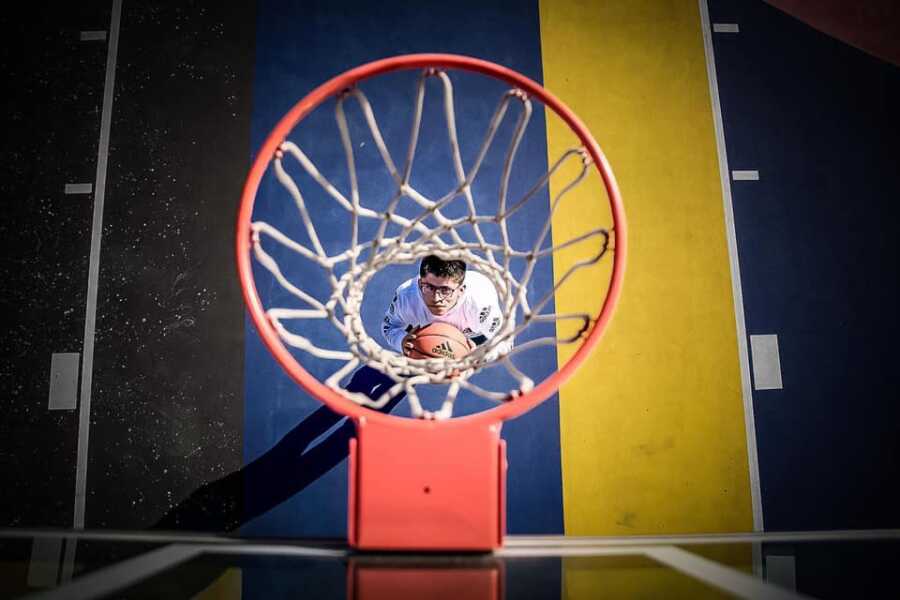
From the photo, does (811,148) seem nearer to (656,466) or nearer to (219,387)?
(656,466)

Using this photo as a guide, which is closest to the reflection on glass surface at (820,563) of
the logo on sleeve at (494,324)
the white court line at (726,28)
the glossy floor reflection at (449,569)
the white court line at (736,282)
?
the glossy floor reflection at (449,569)

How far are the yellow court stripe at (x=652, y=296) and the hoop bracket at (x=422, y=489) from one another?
0.90 meters

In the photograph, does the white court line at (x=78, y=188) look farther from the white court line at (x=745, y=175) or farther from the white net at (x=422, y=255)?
the white court line at (x=745, y=175)

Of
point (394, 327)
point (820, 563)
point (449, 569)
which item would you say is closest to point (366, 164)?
point (394, 327)

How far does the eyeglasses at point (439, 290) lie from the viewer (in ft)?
5.85

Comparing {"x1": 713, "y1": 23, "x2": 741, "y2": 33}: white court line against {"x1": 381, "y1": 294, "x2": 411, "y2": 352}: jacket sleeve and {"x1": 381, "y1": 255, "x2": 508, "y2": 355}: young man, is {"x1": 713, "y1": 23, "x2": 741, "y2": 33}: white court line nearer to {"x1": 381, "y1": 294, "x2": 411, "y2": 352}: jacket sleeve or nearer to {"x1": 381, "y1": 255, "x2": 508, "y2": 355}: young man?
{"x1": 381, "y1": 255, "x2": 508, "y2": 355}: young man

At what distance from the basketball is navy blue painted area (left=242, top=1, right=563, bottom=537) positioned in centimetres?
49

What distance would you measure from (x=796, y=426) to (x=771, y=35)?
1.64 meters

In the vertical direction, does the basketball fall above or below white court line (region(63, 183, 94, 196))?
below

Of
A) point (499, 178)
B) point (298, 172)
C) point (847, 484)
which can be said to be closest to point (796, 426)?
point (847, 484)

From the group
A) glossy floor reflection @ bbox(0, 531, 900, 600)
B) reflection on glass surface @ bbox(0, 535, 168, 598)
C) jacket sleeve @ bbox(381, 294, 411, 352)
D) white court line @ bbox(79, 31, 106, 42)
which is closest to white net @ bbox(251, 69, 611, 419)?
jacket sleeve @ bbox(381, 294, 411, 352)

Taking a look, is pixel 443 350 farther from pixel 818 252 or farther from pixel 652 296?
pixel 818 252

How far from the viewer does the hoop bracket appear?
4.14 ft

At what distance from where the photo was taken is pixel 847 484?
2105 millimetres
